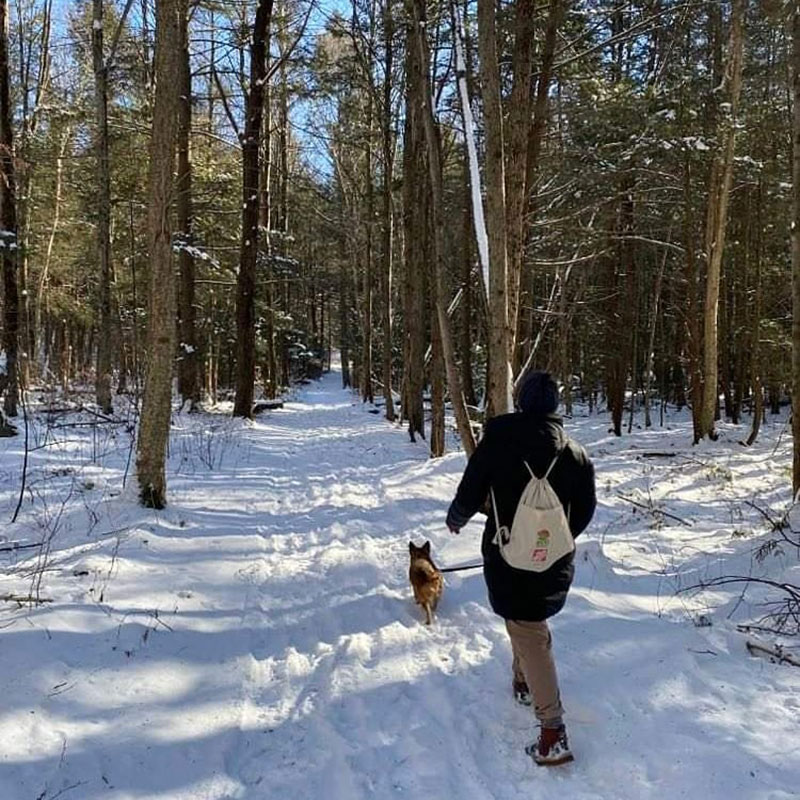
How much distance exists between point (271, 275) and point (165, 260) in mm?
15579

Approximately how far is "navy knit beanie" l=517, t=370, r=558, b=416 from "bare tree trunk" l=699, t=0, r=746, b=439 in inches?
441

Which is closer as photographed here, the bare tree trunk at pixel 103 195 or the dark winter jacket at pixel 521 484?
the dark winter jacket at pixel 521 484

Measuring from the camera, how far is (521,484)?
327cm

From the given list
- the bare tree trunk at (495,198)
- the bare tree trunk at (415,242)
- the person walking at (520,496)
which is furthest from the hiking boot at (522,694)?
the bare tree trunk at (415,242)

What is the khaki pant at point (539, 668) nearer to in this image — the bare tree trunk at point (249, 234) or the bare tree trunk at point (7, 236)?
the bare tree trunk at point (7, 236)

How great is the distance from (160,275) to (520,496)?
213 inches

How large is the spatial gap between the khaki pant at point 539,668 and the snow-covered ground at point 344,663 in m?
0.27

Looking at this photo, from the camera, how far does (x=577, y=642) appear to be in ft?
14.9

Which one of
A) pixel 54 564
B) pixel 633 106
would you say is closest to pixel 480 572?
pixel 54 564

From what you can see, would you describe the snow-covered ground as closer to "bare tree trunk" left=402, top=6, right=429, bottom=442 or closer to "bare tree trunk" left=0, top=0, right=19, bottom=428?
"bare tree trunk" left=0, top=0, right=19, bottom=428

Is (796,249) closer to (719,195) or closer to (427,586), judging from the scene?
(719,195)

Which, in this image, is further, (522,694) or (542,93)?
(542,93)

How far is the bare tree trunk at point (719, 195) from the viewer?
39.6 ft

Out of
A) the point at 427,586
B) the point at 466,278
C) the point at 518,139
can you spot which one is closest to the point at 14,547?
the point at 427,586
